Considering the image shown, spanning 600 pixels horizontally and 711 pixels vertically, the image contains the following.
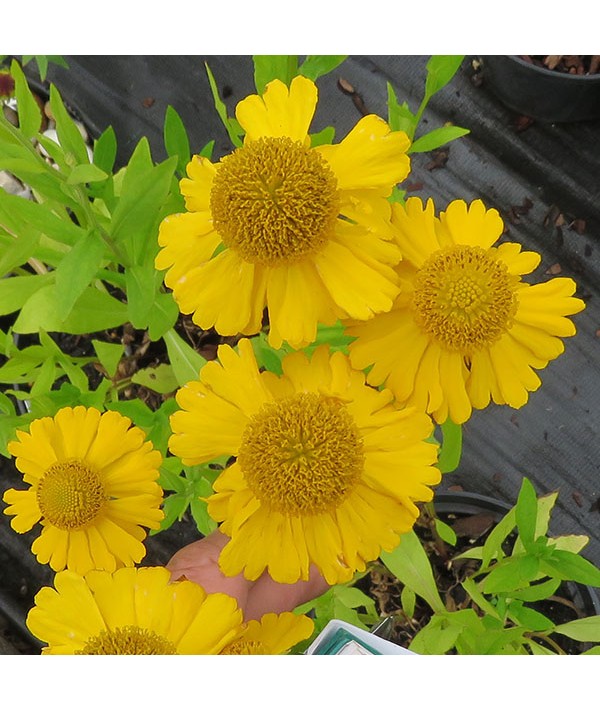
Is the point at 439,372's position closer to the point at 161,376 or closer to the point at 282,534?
the point at 282,534

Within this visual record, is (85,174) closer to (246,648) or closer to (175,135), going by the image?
(175,135)

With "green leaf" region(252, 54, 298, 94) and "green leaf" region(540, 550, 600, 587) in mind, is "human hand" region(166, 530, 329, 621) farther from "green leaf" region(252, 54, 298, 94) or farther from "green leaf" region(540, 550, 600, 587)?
"green leaf" region(252, 54, 298, 94)

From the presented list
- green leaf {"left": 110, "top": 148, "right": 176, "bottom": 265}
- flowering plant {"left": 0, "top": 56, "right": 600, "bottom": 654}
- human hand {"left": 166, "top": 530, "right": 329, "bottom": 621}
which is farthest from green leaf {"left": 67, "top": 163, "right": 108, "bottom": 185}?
human hand {"left": 166, "top": 530, "right": 329, "bottom": 621}

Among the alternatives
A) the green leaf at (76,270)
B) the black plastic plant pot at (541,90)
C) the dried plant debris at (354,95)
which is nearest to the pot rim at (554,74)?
the black plastic plant pot at (541,90)

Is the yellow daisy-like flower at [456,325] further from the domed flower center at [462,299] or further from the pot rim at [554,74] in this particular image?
the pot rim at [554,74]

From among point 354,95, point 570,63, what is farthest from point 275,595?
point 570,63
